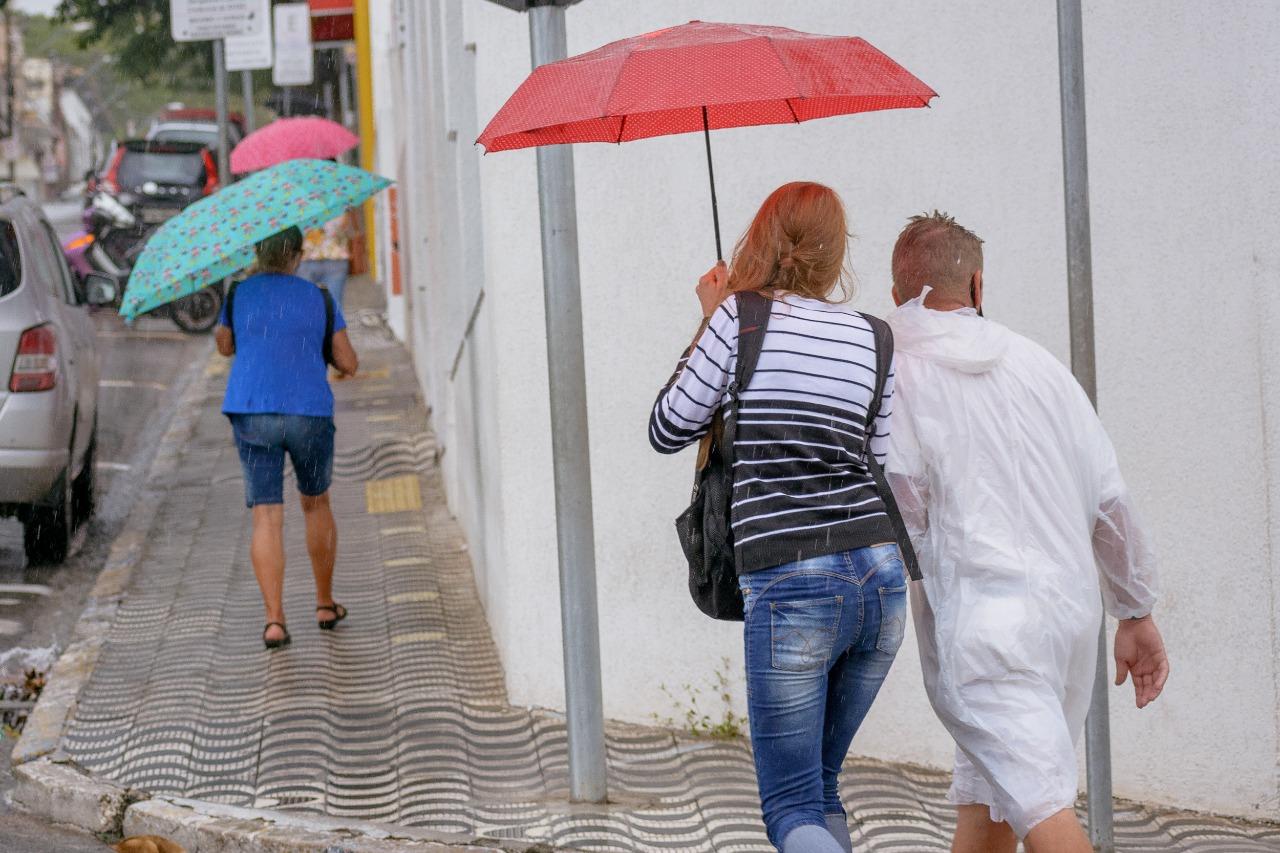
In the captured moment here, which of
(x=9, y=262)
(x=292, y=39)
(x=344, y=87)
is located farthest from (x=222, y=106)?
(x=344, y=87)

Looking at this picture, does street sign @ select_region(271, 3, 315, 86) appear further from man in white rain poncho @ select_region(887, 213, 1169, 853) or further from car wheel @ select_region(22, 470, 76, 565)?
man in white rain poncho @ select_region(887, 213, 1169, 853)

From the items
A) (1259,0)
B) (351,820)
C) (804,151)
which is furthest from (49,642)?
(1259,0)

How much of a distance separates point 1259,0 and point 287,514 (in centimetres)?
628

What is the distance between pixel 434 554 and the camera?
8.86 m

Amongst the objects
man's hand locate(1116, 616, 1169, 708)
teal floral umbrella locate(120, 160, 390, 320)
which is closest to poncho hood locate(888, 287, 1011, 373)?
man's hand locate(1116, 616, 1169, 708)

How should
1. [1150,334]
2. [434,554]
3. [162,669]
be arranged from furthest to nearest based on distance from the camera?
[434,554] < [162,669] < [1150,334]

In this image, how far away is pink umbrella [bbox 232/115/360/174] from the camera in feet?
41.4

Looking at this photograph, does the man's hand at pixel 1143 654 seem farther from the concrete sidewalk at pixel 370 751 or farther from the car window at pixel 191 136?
the car window at pixel 191 136

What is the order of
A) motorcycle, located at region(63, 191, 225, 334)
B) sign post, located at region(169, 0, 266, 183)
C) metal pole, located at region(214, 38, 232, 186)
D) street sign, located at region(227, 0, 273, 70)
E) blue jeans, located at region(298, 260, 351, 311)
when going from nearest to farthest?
A: metal pole, located at region(214, 38, 232, 186) < sign post, located at region(169, 0, 266, 183) < blue jeans, located at region(298, 260, 351, 311) < street sign, located at region(227, 0, 273, 70) < motorcycle, located at region(63, 191, 225, 334)

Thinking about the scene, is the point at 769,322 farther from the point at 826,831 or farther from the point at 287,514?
the point at 287,514

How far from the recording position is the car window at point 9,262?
868 cm

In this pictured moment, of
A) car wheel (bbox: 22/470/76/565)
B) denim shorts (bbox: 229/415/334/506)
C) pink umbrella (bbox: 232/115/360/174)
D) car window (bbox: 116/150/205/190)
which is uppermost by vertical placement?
car window (bbox: 116/150/205/190)

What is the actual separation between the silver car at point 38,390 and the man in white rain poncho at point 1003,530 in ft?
19.0

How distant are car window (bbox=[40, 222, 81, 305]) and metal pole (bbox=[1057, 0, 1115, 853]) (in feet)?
21.3
